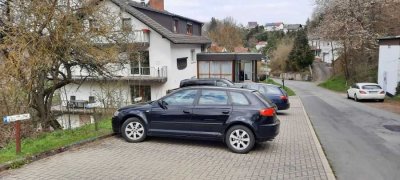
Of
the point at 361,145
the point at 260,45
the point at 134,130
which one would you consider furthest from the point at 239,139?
the point at 260,45

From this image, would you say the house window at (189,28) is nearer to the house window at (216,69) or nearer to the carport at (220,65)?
the carport at (220,65)

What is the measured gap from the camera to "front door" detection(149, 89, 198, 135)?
9172 mm

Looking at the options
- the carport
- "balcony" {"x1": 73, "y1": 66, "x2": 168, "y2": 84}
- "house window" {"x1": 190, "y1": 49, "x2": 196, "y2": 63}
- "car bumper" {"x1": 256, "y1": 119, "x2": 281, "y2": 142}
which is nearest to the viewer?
"car bumper" {"x1": 256, "y1": 119, "x2": 281, "y2": 142}

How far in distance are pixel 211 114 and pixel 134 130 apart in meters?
2.10

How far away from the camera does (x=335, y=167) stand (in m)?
7.95

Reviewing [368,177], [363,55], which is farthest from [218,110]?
[363,55]

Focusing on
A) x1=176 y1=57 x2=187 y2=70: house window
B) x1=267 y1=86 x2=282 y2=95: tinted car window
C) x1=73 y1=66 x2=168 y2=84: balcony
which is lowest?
x1=267 y1=86 x2=282 y2=95: tinted car window

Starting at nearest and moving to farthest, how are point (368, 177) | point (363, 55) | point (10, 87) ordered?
1. point (368, 177)
2. point (10, 87)
3. point (363, 55)

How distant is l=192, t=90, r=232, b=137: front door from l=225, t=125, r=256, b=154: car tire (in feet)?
0.87

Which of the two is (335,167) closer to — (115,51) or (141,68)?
(115,51)

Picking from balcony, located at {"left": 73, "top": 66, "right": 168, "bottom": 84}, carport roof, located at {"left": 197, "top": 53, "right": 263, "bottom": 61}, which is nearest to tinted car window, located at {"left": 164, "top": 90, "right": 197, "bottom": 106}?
balcony, located at {"left": 73, "top": 66, "right": 168, "bottom": 84}

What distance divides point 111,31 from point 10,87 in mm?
3407

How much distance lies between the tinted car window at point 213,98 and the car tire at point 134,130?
1.69 m

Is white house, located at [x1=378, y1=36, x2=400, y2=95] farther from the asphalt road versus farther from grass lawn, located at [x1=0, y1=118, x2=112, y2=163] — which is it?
grass lawn, located at [x1=0, y1=118, x2=112, y2=163]
